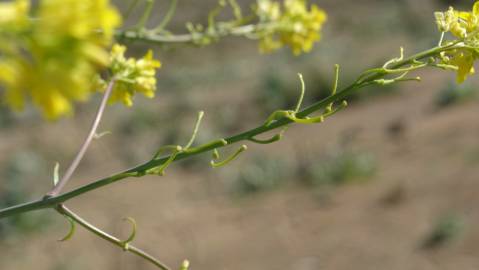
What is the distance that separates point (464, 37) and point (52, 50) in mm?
803

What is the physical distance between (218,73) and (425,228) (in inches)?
466

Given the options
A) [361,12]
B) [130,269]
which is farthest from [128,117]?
[361,12]

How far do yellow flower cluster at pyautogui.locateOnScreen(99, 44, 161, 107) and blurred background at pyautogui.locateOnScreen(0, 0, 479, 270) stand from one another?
140 centimetres

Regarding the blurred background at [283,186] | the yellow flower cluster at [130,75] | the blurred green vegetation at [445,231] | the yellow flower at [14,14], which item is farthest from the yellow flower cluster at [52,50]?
the blurred green vegetation at [445,231]

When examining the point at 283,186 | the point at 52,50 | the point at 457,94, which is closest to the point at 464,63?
the point at 52,50

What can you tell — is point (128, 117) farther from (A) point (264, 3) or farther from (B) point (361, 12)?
(B) point (361, 12)

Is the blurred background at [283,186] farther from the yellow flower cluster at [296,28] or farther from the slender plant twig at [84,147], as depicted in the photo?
the slender plant twig at [84,147]

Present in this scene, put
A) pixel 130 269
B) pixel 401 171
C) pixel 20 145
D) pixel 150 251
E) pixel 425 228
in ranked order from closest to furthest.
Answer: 1. pixel 425 228
2. pixel 130 269
3. pixel 150 251
4. pixel 401 171
5. pixel 20 145

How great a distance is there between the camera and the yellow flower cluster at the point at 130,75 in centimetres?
136

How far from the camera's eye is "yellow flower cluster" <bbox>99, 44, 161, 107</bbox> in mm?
1363

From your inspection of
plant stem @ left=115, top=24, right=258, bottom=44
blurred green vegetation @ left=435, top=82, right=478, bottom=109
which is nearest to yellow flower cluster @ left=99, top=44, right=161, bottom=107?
plant stem @ left=115, top=24, right=258, bottom=44

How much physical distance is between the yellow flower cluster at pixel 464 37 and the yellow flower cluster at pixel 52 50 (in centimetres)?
74

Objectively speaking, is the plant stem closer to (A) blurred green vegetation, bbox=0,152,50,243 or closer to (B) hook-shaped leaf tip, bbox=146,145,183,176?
(B) hook-shaped leaf tip, bbox=146,145,183,176

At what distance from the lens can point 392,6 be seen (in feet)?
68.7
